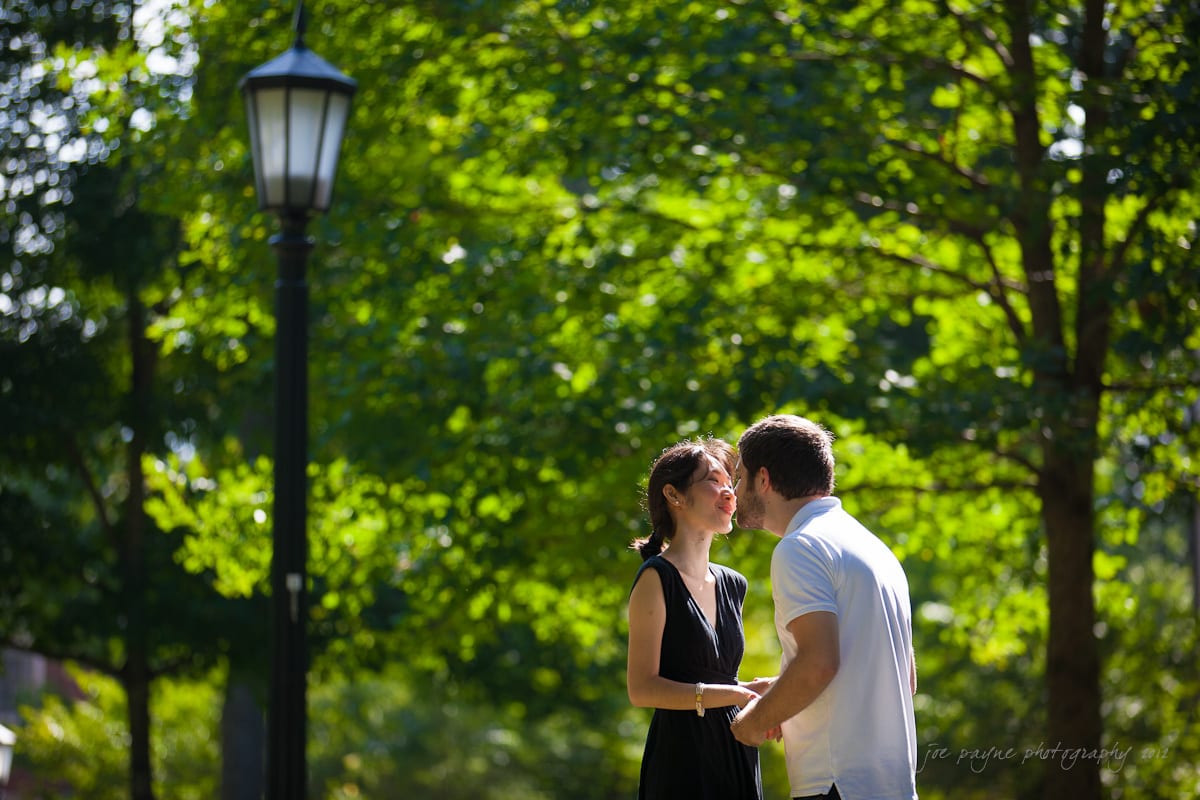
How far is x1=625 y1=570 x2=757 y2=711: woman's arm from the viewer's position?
3.87 m

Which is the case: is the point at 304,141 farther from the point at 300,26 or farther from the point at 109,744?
the point at 109,744

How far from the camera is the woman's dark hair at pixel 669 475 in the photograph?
4.02 metres

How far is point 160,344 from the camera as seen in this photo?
14.7m

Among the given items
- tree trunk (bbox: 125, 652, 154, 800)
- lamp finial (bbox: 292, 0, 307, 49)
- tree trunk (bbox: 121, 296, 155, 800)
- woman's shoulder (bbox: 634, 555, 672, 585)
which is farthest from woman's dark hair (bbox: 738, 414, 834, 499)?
tree trunk (bbox: 125, 652, 154, 800)

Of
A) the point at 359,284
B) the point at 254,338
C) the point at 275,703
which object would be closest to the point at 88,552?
the point at 254,338

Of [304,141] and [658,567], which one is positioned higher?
[304,141]

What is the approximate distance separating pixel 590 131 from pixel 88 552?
8147mm

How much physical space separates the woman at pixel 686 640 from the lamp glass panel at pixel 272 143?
2.47 m

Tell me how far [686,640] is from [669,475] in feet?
1.60

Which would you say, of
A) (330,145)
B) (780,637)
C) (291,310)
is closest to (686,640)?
(780,637)

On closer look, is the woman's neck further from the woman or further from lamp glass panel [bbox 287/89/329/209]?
lamp glass panel [bbox 287/89/329/209]

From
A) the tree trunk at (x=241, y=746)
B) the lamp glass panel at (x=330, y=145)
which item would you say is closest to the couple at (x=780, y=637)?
the lamp glass panel at (x=330, y=145)

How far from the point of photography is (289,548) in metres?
5.20

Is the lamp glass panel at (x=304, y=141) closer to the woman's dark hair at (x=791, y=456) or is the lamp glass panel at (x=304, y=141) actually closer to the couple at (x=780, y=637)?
the couple at (x=780, y=637)
